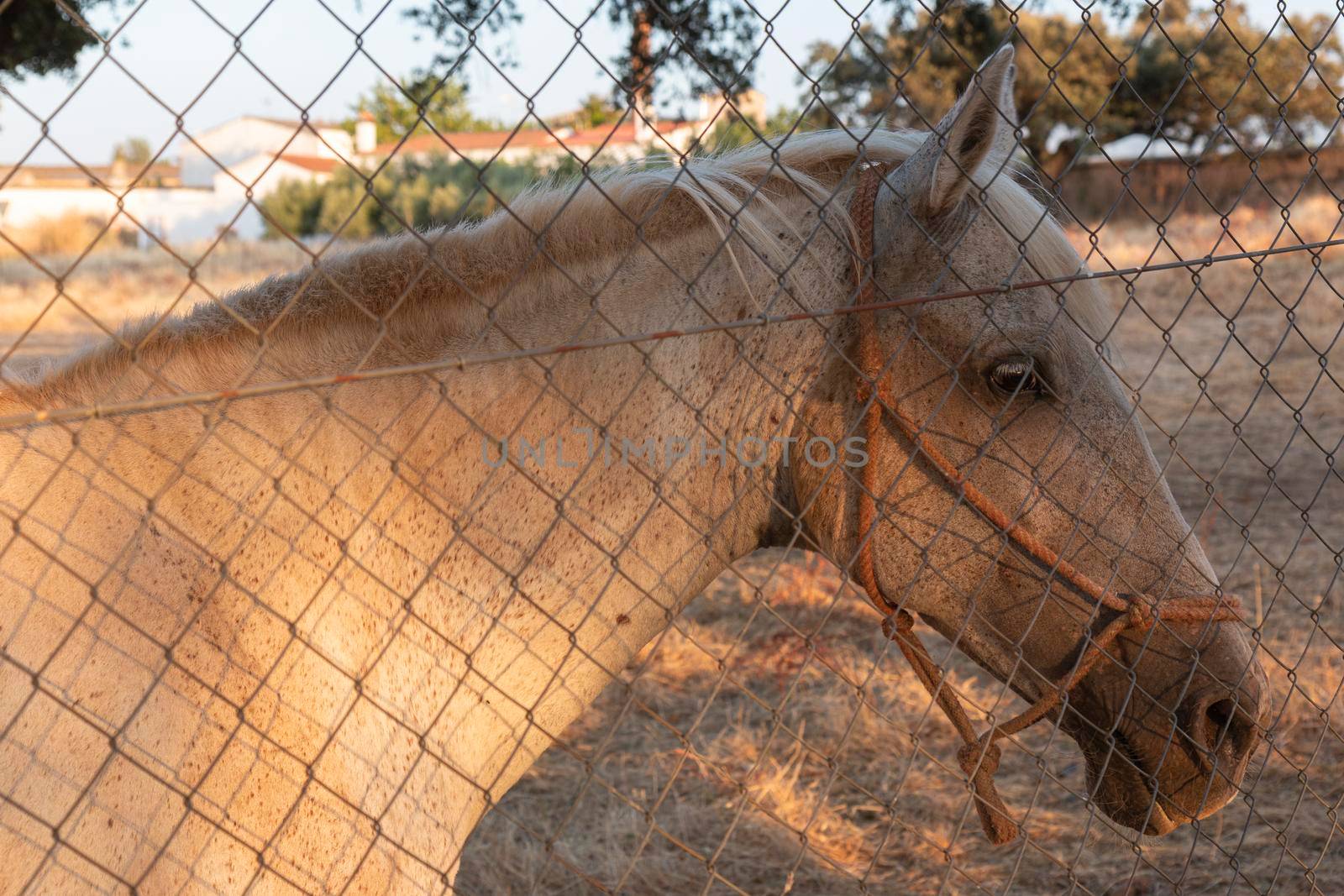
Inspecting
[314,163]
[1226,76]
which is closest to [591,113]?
[1226,76]

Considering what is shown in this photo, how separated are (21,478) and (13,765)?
0.43 metres

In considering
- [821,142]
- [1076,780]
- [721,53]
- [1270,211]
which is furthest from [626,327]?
[1270,211]

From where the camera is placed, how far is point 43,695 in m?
1.43

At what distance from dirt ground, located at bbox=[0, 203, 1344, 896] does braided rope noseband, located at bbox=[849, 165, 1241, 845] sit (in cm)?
12

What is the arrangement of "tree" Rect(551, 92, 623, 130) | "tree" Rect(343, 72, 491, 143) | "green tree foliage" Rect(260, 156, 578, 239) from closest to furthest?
1. "tree" Rect(343, 72, 491, 143)
2. "tree" Rect(551, 92, 623, 130)
3. "green tree foliage" Rect(260, 156, 578, 239)

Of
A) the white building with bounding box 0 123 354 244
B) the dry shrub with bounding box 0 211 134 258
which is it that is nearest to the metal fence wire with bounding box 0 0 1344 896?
the dry shrub with bounding box 0 211 134 258

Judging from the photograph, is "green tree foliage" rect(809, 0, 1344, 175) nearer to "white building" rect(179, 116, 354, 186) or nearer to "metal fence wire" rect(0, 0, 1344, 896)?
"metal fence wire" rect(0, 0, 1344, 896)

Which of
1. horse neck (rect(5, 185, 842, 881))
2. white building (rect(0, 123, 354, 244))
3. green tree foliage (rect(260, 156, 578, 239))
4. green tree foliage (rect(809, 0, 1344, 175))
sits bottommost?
white building (rect(0, 123, 354, 244))

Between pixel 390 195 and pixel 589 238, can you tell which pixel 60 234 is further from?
pixel 589 238

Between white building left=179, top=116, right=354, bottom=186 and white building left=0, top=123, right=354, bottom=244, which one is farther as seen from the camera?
white building left=179, top=116, right=354, bottom=186

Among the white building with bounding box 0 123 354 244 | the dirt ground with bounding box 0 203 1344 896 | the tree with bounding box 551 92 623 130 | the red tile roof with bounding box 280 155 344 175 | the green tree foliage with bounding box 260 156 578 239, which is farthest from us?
the red tile roof with bounding box 280 155 344 175

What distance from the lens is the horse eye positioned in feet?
6.07

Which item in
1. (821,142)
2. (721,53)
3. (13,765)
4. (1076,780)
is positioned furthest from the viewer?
(721,53)

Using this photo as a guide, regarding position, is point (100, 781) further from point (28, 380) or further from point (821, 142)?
point (821, 142)
